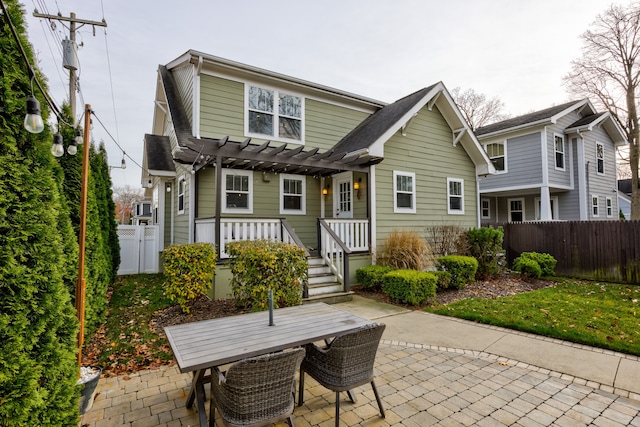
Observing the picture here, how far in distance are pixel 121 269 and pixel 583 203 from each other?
20.6 m

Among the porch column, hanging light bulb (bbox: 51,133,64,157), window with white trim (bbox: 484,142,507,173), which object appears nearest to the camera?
hanging light bulb (bbox: 51,133,64,157)

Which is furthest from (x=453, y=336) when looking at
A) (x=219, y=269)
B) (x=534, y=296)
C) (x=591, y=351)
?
(x=219, y=269)

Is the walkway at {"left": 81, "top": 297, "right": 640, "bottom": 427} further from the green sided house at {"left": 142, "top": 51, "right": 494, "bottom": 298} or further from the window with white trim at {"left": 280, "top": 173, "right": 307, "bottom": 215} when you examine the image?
the window with white trim at {"left": 280, "top": 173, "right": 307, "bottom": 215}

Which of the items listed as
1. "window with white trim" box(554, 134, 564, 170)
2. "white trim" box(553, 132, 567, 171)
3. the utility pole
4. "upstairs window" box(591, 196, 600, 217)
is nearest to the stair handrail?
the utility pole

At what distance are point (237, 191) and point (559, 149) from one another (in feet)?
50.9

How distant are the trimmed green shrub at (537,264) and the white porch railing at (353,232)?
4.97m

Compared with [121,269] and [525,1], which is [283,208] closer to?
[121,269]

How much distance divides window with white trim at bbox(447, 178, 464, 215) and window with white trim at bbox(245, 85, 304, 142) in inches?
223

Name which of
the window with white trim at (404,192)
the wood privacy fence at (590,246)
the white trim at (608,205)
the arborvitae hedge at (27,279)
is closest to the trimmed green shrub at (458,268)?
the window with white trim at (404,192)

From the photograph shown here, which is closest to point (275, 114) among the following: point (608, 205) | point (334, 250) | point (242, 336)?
point (334, 250)

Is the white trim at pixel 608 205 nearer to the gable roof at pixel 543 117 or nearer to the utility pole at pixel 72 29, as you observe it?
the gable roof at pixel 543 117

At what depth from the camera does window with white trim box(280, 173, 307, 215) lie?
9852 millimetres

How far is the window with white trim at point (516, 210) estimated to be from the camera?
56.0ft

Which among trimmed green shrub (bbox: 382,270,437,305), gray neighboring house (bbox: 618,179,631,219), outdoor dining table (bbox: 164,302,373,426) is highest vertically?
gray neighboring house (bbox: 618,179,631,219)
